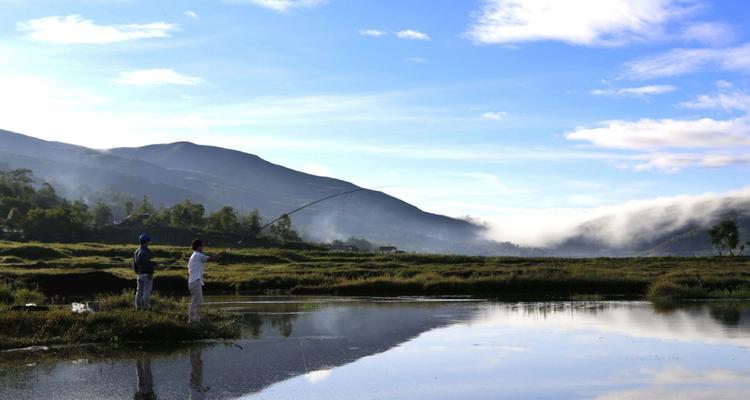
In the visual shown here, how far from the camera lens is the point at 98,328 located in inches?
655

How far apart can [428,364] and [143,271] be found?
284 inches

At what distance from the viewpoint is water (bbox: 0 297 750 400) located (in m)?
11.7

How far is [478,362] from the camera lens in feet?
48.3

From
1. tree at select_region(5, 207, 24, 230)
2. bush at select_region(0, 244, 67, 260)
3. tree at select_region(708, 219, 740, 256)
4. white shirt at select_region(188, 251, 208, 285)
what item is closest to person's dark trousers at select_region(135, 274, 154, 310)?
white shirt at select_region(188, 251, 208, 285)

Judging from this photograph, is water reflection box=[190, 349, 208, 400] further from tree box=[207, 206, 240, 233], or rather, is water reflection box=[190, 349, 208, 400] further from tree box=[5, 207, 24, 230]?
tree box=[207, 206, 240, 233]

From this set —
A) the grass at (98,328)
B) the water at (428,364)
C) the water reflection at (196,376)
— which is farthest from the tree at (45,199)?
the water reflection at (196,376)

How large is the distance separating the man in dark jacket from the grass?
2.15ft

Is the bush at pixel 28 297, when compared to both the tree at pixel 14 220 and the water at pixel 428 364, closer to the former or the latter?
the water at pixel 428 364

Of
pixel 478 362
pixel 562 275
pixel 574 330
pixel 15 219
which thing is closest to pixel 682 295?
pixel 562 275

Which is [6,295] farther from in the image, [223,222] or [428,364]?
[223,222]

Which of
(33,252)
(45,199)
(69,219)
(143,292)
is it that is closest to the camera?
(143,292)

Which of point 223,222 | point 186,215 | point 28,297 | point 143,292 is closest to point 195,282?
point 143,292

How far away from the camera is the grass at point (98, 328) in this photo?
16031mm

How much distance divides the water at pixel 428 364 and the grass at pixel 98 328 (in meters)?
0.93
